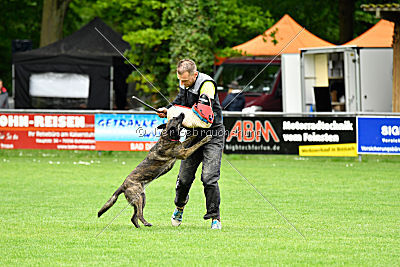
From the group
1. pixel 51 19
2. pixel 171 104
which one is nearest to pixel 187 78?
pixel 171 104

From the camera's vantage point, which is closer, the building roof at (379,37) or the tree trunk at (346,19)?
the building roof at (379,37)

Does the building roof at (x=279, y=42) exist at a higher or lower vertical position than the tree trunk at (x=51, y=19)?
lower

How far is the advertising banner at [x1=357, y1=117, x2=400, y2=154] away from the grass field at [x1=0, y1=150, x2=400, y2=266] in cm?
48

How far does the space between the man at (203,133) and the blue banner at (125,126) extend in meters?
9.50

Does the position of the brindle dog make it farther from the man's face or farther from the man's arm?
the man's face

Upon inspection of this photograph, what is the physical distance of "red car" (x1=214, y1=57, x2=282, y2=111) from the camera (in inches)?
1001

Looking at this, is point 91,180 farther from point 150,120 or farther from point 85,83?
point 85,83

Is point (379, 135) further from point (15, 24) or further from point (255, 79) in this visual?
point (15, 24)

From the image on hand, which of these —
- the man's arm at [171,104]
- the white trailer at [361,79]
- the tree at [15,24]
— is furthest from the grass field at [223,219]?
the tree at [15,24]

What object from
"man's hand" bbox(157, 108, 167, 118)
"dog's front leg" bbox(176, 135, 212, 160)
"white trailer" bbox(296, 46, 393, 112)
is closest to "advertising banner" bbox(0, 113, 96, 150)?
"white trailer" bbox(296, 46, 393, 112)

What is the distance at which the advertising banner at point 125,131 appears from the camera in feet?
63.1

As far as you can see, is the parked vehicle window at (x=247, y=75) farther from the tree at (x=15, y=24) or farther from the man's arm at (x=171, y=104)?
the man's arm at (x=171, y=104)

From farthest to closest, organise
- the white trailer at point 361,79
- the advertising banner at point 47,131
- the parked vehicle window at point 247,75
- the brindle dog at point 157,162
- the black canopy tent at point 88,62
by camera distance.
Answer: the black canopy tent at point 88,62 → the parked vehicle window at point 247,75 → the white trailer at point 361,79 → the advertising banner at point 47,131 → the brindle dog at point 157,162

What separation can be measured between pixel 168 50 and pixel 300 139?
7338mm
